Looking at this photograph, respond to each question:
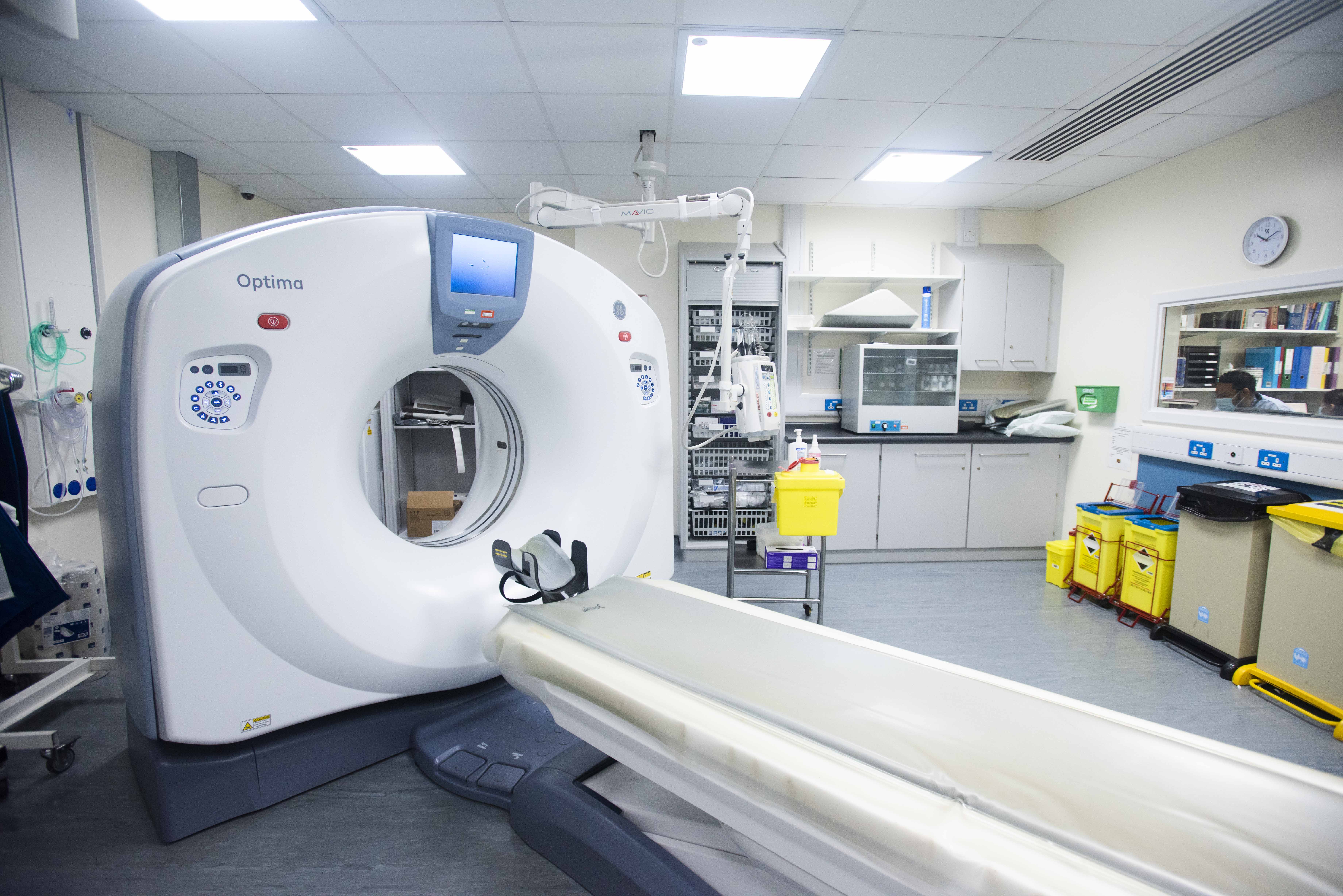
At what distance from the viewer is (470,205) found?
419cm

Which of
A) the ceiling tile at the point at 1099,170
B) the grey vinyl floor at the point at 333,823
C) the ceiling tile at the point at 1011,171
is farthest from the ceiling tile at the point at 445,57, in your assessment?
the ceiling tile at the point at 1099,170

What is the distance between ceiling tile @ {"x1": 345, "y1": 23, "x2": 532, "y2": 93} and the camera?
201 centimetres

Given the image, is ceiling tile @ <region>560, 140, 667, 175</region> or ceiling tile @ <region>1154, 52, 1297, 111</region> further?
ceiling tile @ <region>560, 140, 667, 175</region>

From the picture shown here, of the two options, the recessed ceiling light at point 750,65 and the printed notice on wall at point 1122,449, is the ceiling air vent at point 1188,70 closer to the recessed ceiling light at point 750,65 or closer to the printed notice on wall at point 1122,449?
the recessed ceiling light at point 750,65

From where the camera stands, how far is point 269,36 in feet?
6.68

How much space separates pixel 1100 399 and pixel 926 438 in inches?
39.5

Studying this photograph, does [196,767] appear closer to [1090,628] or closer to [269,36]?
[269,36]

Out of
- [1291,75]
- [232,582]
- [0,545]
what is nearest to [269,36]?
[0,545]

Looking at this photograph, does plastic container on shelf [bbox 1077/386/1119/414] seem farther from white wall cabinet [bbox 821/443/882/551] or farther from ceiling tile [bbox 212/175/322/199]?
ceiling tile [bbox 212/175/322/199]

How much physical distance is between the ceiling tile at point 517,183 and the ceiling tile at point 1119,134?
2527 millimetres

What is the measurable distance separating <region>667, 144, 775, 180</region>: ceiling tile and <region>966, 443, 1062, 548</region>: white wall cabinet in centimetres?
222

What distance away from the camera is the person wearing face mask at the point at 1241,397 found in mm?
2631

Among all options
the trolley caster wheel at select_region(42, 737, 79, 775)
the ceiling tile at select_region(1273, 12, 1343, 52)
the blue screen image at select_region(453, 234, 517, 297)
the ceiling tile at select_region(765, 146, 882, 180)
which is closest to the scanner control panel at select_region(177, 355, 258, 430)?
the blue screen image at select_region(453, 234, 517, 297)

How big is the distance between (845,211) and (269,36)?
3389mm
